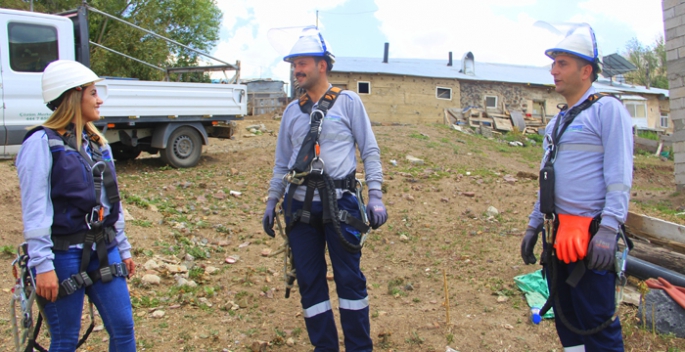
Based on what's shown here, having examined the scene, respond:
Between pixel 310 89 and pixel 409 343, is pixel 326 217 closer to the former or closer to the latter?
pixel 310 89

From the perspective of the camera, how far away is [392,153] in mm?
13016

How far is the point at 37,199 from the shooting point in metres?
2.48

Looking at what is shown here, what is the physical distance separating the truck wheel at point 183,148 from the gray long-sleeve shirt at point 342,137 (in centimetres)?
722

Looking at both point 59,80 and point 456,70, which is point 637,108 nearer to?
point 456,70

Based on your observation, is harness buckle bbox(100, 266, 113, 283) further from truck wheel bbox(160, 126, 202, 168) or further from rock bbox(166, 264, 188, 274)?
truck wheel bbox(160, 126, 202, 168)

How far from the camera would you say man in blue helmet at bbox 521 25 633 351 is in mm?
2617

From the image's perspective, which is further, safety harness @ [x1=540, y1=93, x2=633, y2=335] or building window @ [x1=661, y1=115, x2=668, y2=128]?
building window @ [x1=661, y1=115, x2=668, y2=128]

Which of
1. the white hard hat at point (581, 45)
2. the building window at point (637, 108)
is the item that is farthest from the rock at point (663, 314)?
the building window at point (637, 108)

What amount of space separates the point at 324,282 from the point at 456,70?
89.5ft

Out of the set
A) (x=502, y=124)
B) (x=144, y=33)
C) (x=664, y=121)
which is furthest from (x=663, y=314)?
(x=664, y=121)

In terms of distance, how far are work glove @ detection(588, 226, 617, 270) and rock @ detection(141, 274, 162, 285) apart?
3.77 meters

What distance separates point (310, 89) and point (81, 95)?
1322mm

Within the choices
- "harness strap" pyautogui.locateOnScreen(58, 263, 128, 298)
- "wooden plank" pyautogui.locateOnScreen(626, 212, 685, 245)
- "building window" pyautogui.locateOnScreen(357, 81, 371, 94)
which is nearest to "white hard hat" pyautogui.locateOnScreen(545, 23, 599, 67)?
"harness strap" pyautogui.locateOnScreen(58, 263, 128, 298)

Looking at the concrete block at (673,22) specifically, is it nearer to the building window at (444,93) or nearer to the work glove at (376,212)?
the work glove at (376,212)
